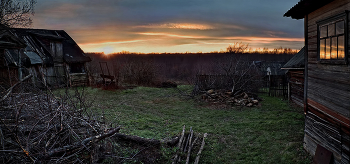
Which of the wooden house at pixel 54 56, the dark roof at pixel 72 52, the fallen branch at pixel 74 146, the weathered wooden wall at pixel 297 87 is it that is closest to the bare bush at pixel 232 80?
the weathered wooden wall at pixel 297 87

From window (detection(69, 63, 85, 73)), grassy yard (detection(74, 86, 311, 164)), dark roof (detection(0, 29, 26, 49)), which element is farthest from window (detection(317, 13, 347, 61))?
window (detection(69, 63, 85, 73))

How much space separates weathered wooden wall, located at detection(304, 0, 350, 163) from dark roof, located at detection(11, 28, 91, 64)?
2114 cm

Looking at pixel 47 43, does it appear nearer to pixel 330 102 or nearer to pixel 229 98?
pixel 229 98

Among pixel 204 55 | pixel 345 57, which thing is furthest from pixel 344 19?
pixel 204 55

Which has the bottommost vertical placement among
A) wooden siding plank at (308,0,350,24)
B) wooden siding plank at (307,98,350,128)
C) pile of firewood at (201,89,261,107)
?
pile of firewood at (201,89,261,107)

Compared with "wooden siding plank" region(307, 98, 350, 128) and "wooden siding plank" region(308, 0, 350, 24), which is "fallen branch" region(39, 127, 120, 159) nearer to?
"wooden siding plank" region(307, 98, 350, 128)

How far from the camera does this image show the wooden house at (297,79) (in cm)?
1542

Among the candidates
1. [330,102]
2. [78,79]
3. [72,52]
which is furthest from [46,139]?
[72,52]

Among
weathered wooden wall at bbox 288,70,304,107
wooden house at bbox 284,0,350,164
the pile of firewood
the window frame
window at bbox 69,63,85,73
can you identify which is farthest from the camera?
window at bbox 69,63,85,73

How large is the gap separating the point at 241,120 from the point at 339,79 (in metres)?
6.74

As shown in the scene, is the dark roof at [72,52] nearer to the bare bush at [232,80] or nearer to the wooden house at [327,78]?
the bare bush at [232,80]

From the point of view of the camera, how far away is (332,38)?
577 centimetres

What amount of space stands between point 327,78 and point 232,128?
4.91 meters

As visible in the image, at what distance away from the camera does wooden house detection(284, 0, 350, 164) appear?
204 inches
